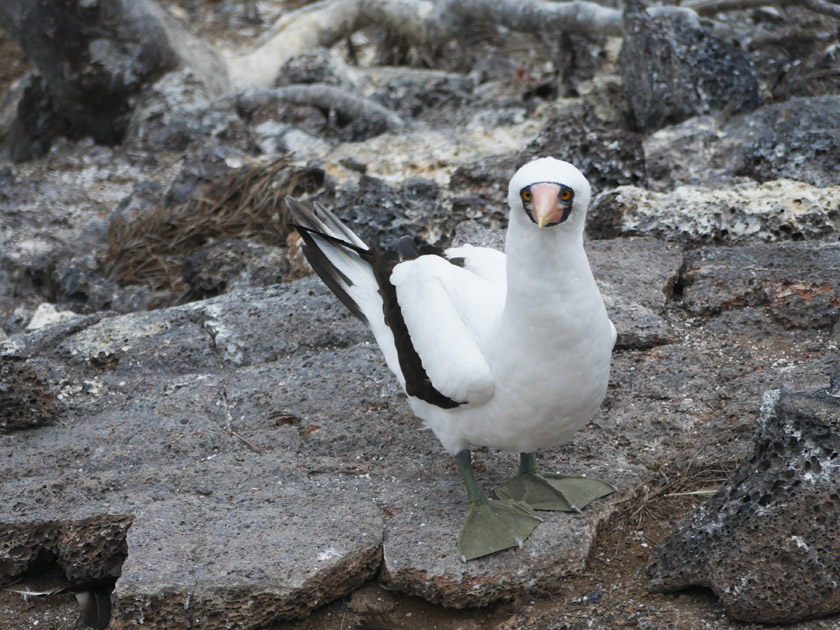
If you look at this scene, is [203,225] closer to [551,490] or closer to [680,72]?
[680,72]

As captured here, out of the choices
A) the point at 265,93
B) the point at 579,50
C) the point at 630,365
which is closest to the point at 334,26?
the point at 265,93

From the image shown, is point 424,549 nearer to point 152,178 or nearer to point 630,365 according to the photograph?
point 630,365

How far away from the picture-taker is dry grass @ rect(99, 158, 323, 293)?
583 cm

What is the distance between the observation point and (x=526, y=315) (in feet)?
9.74

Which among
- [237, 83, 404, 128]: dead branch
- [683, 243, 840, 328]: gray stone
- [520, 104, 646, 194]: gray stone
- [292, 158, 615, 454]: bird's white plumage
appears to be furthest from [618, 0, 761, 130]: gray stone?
[292, 158, 615, 454]: bird's white plumage

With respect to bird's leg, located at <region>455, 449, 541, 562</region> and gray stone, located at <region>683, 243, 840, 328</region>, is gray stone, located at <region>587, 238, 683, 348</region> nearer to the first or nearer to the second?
gray stone, located at <region>683, 243, 840, 328</region>

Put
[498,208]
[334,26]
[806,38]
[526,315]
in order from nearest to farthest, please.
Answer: [526,315] < [498,208] < [806,38] < [334,26]

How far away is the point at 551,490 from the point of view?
132 inches

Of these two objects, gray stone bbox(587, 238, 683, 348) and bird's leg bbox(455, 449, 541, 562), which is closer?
bird's leg bbox(455, 449, 541, 562)

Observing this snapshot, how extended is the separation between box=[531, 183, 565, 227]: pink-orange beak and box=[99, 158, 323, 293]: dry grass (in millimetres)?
3191

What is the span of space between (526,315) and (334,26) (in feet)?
22.7

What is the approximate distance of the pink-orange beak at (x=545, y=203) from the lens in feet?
8.90

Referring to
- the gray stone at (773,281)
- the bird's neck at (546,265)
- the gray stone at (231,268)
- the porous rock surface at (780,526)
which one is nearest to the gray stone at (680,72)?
the gray stone at (773,281)

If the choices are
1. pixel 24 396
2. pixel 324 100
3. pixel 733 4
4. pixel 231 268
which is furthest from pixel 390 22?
pixel 24 396
